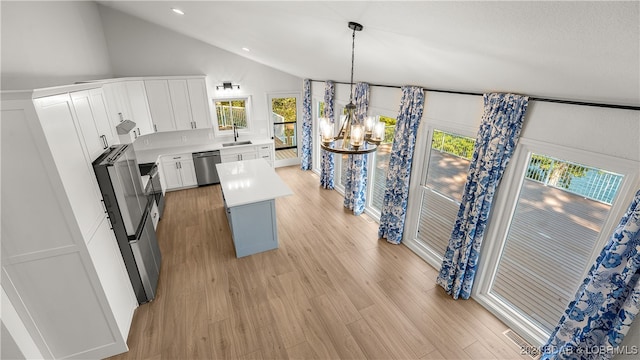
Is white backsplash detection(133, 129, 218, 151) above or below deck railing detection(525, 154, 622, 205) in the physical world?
below

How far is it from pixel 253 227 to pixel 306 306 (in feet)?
4.32

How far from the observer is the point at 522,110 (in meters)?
2.25

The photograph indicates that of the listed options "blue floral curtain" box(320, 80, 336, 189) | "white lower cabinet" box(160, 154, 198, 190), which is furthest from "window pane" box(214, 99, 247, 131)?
"blue floral curtain" box(320, 80, 336, 189)

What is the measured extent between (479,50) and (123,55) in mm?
6150

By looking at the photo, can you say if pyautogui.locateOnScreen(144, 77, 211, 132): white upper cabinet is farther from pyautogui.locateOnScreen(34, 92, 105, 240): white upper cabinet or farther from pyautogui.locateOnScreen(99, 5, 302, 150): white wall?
pyautogui.locateOnScreen(34, 92, 105, 240): white upper cabinet

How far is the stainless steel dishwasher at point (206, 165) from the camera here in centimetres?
591

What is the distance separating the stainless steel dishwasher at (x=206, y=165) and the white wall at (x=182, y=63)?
1.81ft

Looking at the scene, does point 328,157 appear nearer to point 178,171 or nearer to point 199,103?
point 199,103

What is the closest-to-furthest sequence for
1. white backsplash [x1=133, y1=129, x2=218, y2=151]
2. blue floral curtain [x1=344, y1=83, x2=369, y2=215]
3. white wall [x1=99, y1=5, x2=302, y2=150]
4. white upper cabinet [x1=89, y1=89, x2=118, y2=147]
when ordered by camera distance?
white upper cabinet [x1=89, y1=89, x2=118, y2=147] → blue floral curtain [x1=344, y1=83, x2=369, y2=215] → white wall [x1=99, y1=5, x2=302, y2=150] → white backsplash [x1=133, y1=129, x2=218, y2=151]

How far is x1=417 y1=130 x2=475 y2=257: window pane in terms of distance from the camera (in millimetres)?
3447

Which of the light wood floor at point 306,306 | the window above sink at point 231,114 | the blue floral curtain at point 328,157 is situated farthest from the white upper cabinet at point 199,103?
the blue floral curtain at point 328,157

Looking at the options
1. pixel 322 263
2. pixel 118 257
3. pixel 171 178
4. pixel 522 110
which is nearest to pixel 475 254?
pixel 522 110

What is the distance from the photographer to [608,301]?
1.80m

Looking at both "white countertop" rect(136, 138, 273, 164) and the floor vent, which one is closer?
the floor vent
